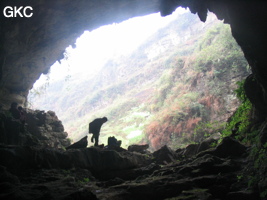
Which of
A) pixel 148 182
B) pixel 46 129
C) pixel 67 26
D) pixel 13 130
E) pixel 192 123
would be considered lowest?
pixel 148 182

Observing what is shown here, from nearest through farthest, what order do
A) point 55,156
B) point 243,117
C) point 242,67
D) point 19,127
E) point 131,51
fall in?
point 55,156
point 243,117
point 19,127
point 242,67
point 131,51

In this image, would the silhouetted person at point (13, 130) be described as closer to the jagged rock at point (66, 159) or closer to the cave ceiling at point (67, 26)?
the jagged rock at point (66, 159)

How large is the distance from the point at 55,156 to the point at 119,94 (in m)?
65.2

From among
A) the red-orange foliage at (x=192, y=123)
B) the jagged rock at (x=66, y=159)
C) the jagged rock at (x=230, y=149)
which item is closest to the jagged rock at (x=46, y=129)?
the jagged rock at (x=66, y=159)

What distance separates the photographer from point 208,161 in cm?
803

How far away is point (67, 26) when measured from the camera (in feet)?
51.7

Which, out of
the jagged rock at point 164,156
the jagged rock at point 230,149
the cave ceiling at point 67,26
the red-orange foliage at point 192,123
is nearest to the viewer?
the cave ceiling at point 67,26

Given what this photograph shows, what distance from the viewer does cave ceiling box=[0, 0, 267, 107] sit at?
27.5ft

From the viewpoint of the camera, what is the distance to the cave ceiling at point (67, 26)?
839 centimetres

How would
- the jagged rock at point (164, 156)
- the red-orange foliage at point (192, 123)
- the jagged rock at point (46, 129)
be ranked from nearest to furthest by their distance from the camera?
the jagged rock at point (164, 156)
the jagged rock at point (46, 129)
the red-orange foliage at point (192, 123)

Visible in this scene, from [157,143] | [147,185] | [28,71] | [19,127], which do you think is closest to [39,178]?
[147,185]

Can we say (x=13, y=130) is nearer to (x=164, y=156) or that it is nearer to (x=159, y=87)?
(x=164, y=156)

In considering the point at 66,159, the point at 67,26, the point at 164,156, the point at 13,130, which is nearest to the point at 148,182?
the point at 66,159

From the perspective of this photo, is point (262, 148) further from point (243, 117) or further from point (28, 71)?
point (28, 71)
